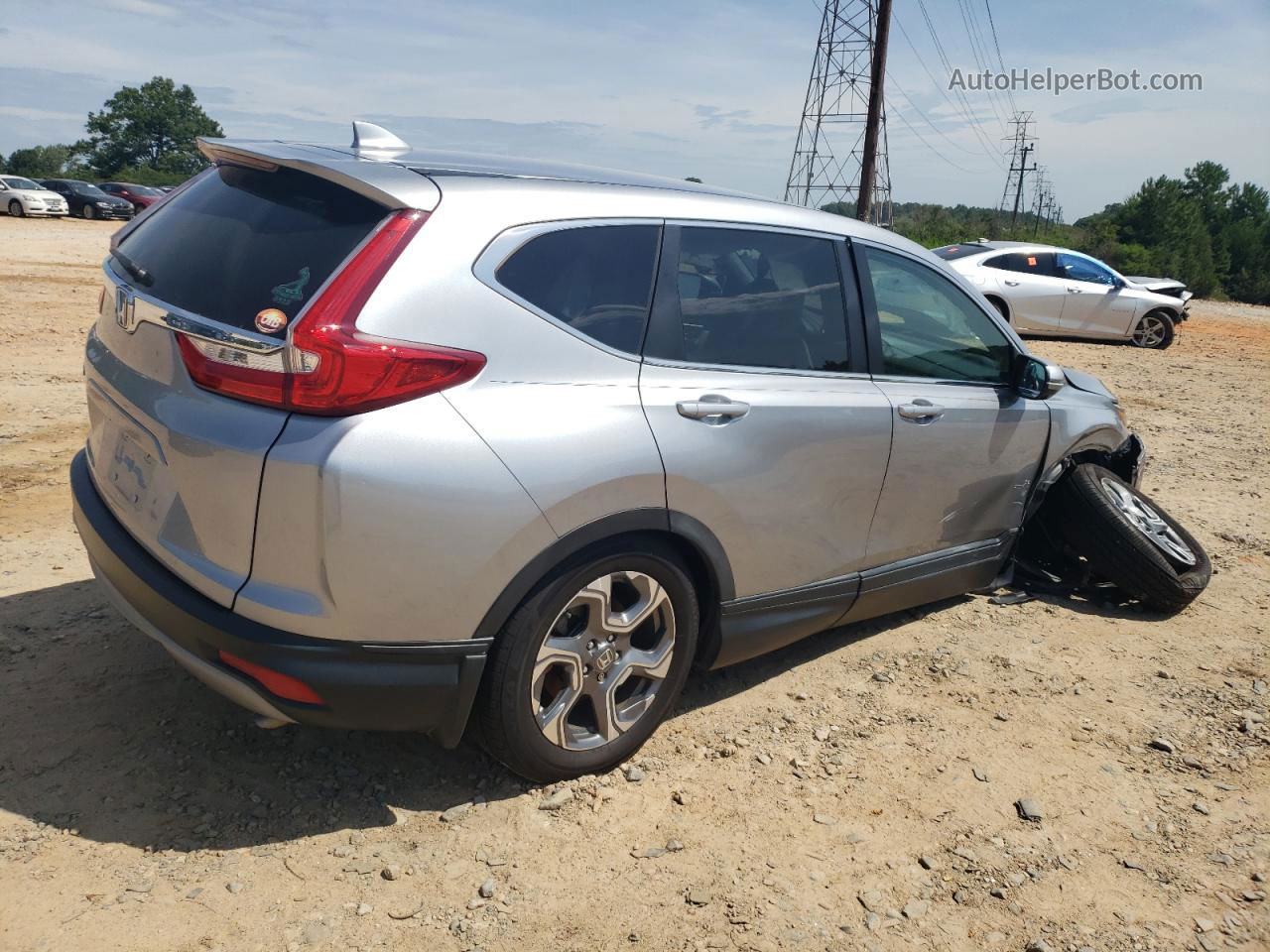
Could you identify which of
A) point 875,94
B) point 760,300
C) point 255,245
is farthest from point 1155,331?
point 255,245

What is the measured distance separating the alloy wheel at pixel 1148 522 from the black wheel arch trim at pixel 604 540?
2.57 metres

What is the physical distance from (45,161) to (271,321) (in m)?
109

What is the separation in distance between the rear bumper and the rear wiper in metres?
0.78

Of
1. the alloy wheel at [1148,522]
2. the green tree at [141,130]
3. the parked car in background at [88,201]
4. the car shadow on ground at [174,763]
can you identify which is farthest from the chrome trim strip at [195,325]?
the green tree at [141,130]

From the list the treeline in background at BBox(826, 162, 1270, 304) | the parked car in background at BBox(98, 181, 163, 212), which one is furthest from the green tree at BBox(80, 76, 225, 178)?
the treeline in background at BBox(826, 162, 1270, 304)

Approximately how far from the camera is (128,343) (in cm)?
296

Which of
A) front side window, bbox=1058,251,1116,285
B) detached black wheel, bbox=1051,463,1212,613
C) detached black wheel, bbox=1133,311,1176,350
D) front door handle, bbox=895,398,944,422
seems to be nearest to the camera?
front door handle, bbox=895,398,944,422

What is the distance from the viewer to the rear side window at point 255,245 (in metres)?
2.65

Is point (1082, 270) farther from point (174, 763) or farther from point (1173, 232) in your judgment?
point (1173, 232)

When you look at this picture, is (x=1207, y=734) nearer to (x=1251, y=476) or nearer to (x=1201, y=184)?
(x=1251, y=476)

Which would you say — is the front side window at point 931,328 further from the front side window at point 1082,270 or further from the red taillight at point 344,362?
the front side window at point 1082,270

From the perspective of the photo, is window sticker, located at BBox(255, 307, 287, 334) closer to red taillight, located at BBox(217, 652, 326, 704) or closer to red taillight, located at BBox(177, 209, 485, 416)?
red taillight, located at BBox(177, 209, 485, 416)

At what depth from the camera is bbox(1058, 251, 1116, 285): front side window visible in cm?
1631

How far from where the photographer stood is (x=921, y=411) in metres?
3.98
